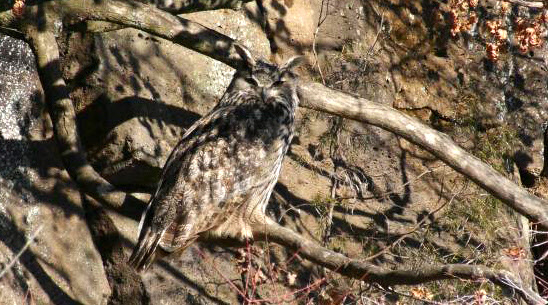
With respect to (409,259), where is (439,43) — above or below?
above

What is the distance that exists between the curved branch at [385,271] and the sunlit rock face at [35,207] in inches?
50.3

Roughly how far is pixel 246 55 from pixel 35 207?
1301mm

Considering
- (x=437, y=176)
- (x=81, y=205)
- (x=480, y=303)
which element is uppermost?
(x=480, y=303)

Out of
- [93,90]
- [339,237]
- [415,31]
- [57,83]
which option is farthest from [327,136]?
[57,83]

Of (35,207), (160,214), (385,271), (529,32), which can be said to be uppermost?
(529,32)

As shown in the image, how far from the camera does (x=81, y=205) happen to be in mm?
4465

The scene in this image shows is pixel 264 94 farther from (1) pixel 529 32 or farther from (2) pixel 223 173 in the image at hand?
(1) pixel 529 32

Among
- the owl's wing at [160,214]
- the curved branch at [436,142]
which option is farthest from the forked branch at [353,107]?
the owl's wing at [160,214]

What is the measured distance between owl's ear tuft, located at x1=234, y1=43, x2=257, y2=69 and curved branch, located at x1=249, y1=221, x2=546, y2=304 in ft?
3.10

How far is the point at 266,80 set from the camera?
166 inches

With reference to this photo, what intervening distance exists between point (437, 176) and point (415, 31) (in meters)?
0.99

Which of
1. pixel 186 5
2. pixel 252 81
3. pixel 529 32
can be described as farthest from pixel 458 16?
pixel 186 5

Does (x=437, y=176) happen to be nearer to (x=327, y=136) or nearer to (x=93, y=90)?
(x=327, y=136)

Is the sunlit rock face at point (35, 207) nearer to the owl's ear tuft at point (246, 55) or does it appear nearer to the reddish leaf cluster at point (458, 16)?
the owl's ear tuft at point (246, 55)
